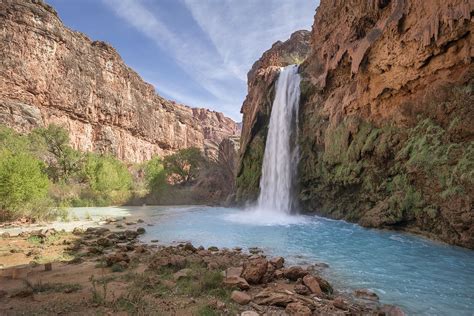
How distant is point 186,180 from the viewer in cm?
4712

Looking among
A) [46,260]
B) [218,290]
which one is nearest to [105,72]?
[46,260]

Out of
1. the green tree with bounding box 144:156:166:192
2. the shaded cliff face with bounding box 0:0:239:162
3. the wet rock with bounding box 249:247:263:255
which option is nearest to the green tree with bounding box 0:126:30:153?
the shaded cliff face with bounding box 0:0:239:162

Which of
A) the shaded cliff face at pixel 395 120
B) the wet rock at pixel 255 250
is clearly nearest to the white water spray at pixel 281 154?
the shaded cliff face at pixel 395 120

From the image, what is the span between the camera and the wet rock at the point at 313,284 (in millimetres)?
5395

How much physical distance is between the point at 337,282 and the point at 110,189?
33.5 m

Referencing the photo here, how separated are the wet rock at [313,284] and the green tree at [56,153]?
37220 millimetres

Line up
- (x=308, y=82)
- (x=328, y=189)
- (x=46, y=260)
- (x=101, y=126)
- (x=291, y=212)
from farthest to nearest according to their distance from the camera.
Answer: (x=101, y=126) → (x=308, y=82) → (x=291, y=212) → (x=328, y=189) → (x=46, y=260)

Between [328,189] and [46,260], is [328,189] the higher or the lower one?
the higher one

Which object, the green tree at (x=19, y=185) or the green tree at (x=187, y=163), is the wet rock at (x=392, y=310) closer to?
the green tree at (x=19, y=185)

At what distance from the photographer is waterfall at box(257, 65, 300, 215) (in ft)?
79.4

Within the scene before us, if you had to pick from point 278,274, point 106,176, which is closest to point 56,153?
point 106,176

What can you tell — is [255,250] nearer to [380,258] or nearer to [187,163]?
[380,258]

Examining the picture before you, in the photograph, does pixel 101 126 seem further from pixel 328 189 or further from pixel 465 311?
pixel 465 311

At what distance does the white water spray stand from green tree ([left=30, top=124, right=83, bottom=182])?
82.8ft
